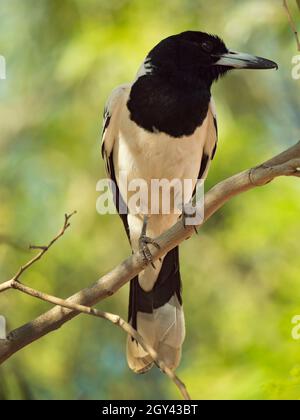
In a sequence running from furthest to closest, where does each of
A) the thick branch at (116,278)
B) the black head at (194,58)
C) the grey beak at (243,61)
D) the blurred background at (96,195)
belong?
the blurred background at (96,195) < the black head at (194,58) < the grey beak at (243,61) < the thick branch at (116,278)

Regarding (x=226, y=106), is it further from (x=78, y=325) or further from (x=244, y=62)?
(x=78, y=325)

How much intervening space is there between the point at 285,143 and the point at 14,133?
1761 millimetres

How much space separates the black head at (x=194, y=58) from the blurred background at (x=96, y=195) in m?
0.74

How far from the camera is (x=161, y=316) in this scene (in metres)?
4.08

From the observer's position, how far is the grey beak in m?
3.85

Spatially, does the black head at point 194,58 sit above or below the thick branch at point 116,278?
above

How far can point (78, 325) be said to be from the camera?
5.67 meters

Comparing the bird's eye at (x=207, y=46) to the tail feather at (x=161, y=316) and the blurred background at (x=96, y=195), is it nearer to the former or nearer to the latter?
the blurred background at (x=96, y=195)

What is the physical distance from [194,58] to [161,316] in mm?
1263

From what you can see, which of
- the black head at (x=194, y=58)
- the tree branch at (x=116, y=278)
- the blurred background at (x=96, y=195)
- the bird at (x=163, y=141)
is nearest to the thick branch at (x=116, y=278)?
the tree branch at (x=116, y=278)

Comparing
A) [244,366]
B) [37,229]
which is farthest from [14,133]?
[244,366]

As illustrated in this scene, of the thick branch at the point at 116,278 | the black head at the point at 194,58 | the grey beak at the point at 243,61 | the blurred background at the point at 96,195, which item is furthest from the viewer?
the blurred background at the point at 96,195

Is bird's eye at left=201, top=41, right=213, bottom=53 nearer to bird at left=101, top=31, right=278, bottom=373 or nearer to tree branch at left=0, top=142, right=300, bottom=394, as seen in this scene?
bird at left=101, top=31, right=278, bottom=373

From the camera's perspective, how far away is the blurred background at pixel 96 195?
4863 mm
